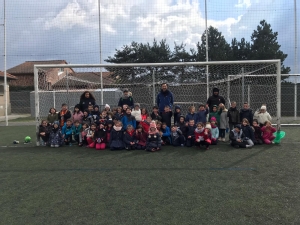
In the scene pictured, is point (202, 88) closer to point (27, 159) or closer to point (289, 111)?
point (289, 111)

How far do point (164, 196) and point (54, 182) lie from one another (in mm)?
1921

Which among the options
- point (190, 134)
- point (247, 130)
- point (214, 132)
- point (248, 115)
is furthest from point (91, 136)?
point (248, 115)

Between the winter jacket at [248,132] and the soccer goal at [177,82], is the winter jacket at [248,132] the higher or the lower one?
the lower one

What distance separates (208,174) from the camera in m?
4.88

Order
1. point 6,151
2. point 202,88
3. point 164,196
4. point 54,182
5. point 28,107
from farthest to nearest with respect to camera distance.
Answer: point 28,107
point 202,88
point 6,151
point 54,182
point 164,196

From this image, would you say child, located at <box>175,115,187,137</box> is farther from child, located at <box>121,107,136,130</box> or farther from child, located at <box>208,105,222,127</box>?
child, located at <box>121,107,136,130</box>

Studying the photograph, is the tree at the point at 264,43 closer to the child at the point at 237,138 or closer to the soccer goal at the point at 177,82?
the soccer goal at the point at 177,82

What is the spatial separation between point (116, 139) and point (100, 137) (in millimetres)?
516

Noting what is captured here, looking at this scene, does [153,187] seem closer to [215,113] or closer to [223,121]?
[223,121]

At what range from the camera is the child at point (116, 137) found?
7.27 meters

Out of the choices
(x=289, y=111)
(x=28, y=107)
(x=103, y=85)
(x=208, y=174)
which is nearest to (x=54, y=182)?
(x=208, y=174)

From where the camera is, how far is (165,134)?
7.70 metres

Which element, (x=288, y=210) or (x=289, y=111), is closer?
(x=288, y=210)

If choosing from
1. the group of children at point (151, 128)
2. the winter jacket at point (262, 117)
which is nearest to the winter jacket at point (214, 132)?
the group of children at point (151, 128)
